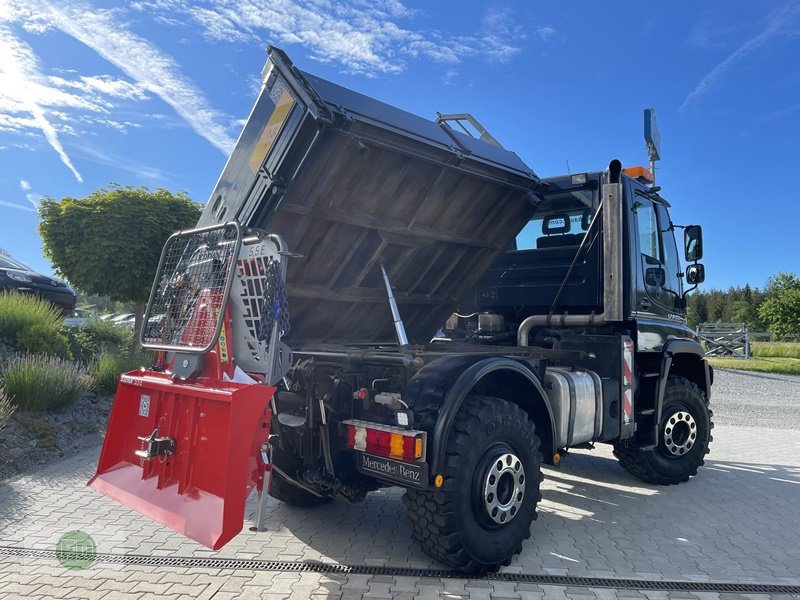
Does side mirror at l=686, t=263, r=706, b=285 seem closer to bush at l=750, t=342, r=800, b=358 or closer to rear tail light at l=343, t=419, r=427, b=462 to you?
rear tail light at l=343, t=419, r=427, b=462

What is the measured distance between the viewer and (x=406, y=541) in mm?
4367

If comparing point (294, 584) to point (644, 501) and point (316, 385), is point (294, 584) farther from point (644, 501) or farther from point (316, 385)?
point (644, 501)

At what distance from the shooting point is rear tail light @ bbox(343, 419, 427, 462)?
3.43 meters

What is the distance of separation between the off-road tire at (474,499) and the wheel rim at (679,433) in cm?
285

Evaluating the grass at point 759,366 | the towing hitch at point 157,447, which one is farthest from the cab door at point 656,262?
the grass at point 759,366

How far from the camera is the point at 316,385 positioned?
12.7 ft

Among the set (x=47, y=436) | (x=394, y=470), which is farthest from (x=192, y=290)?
(x=47, y=436)

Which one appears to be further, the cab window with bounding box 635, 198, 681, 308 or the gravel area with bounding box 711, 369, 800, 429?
the gravel area with bounding box 711, 369, 800, 429

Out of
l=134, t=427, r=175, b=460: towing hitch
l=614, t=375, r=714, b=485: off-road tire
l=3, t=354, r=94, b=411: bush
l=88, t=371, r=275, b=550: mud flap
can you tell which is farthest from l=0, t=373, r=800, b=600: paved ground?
l=3, t=354, r=94, b=411: bush

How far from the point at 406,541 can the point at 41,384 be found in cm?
557

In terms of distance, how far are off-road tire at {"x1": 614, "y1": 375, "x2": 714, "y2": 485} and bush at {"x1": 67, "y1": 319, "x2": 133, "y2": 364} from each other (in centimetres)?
855

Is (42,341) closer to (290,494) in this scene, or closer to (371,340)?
(290,494)

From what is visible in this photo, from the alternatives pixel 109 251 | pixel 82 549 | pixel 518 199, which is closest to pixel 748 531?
pixel 518 199

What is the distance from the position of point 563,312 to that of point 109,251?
8.15m
